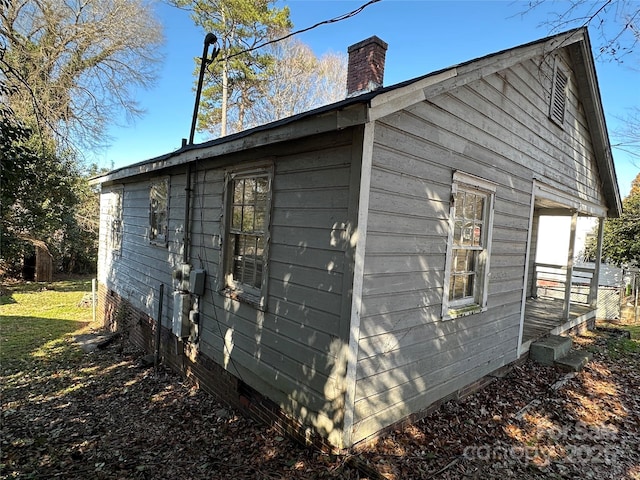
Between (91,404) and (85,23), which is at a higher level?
(85,23)

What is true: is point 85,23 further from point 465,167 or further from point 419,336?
point 419,336

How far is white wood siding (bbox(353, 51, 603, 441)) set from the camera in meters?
3.25

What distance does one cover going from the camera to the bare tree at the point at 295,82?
1895cm

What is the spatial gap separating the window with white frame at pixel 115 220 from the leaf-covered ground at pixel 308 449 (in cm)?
409

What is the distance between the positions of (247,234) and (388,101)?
2.33 m

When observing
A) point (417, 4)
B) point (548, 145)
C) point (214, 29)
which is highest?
point (214, 29)

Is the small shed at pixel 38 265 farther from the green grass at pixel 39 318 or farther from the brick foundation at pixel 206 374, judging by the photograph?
the brick foundation at pixel 206 374

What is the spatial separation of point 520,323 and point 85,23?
14952 millimetres

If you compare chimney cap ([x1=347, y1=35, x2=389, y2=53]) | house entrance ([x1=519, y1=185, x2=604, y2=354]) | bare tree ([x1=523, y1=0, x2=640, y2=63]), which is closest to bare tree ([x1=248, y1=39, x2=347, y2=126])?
house entrance ([x1=519, y1=185, x2=604, y2=354])

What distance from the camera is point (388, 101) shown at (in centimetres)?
289

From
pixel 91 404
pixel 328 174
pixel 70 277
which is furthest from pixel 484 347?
pixel 70 277

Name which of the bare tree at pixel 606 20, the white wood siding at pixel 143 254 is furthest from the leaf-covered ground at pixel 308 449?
the bare tree at pixel 606 20

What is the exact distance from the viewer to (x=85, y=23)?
1181 centimetres

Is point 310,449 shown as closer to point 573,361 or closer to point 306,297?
point 306,297
